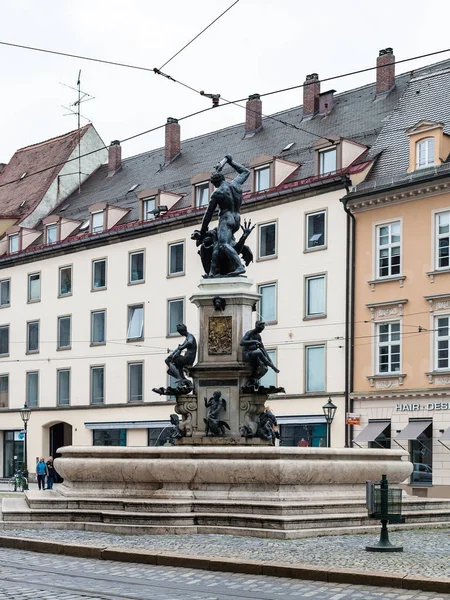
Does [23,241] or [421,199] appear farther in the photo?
[23,241]

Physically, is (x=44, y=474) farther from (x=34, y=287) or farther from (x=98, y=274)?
(x=34, y=287)

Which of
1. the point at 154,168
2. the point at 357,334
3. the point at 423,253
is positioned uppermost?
the point at 154,168

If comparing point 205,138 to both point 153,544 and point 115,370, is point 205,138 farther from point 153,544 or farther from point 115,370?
point 153,544

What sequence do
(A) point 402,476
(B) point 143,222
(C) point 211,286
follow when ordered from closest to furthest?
(A) point 402,476
(C) point 211,286
(B) point 143,222

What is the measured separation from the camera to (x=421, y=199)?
40.7m

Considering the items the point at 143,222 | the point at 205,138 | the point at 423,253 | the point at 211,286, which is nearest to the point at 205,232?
the point at 211,286

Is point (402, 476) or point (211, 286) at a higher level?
point (211, 286)

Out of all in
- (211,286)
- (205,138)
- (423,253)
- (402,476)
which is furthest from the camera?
(205,138)

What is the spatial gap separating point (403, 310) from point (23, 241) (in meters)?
23.9

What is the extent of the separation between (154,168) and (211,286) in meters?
35.9

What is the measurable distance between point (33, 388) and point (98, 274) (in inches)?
270

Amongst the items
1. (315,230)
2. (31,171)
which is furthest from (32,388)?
(315,230)

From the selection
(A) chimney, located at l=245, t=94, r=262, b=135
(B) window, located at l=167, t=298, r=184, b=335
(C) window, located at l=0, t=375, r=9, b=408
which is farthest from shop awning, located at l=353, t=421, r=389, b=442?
(C) window, located at l=0, t=375, r=9, b=408

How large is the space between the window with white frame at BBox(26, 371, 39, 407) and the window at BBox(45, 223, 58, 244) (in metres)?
6.24
